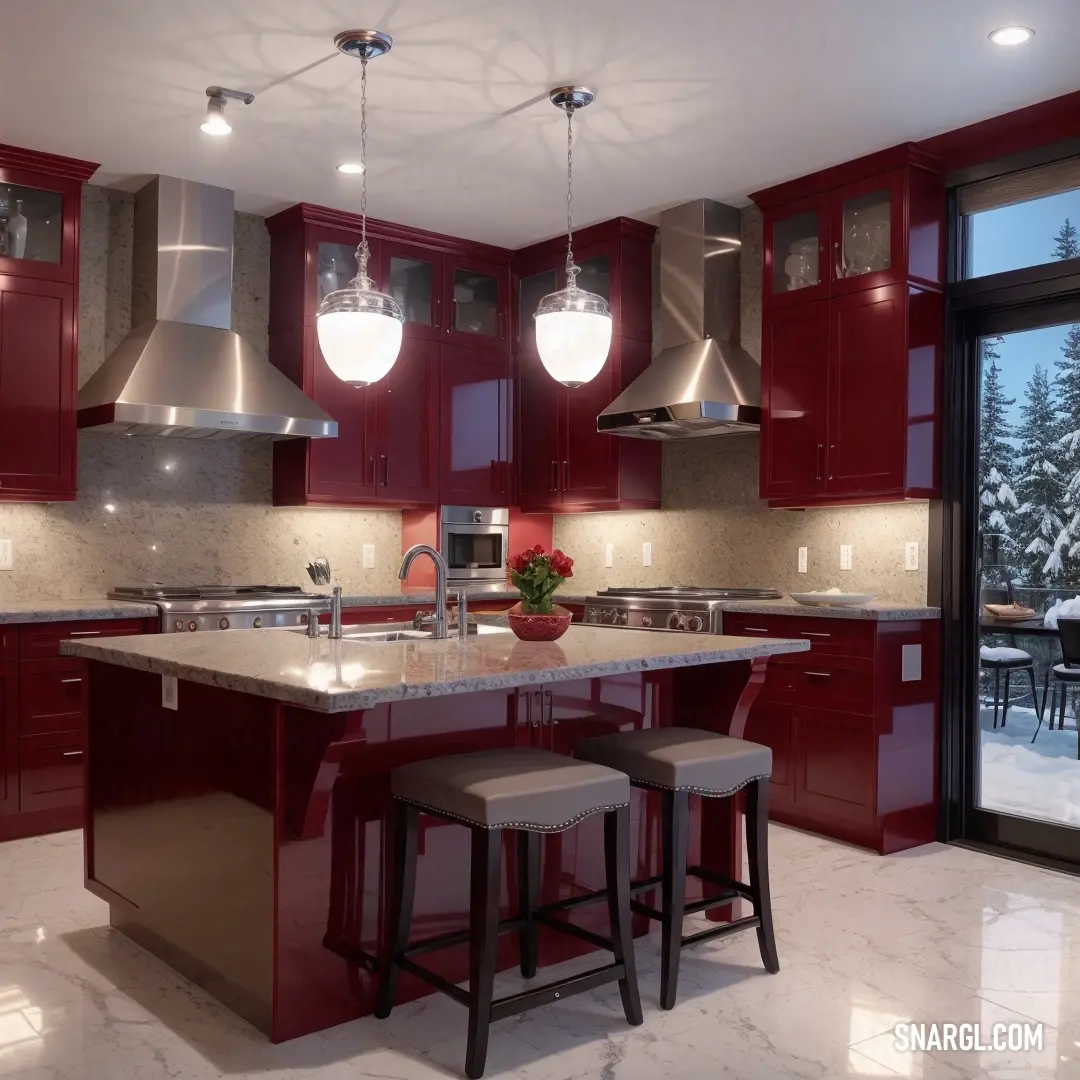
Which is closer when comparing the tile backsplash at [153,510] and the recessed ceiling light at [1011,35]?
the recessed ceiling light at [1011,35]

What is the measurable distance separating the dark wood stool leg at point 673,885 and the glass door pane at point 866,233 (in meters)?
2.71

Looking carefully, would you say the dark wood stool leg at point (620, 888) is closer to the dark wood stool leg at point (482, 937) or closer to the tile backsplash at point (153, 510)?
the dark wood stool leg at point (482, 937)

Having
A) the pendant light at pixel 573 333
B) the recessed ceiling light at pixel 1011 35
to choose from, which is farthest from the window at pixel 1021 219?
the pendant light at pixel 573 333

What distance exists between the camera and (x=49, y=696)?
4203mm

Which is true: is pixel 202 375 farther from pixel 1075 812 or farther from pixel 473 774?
pixel 1075 812

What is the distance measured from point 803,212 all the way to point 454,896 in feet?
11.2

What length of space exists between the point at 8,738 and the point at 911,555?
3.71 metres

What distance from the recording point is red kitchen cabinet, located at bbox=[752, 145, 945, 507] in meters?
4.31

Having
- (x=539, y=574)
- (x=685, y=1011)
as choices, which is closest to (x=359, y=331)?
(x=539, y=574)

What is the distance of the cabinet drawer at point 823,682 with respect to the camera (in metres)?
4.13

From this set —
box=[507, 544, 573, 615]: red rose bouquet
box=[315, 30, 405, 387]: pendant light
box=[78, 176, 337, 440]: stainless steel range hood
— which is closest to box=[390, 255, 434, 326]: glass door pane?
box=[78, 176, 337, 440]: stainless steel range hood

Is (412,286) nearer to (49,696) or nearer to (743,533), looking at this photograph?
(743,533)

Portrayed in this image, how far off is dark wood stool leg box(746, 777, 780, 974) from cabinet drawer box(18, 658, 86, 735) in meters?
2.65

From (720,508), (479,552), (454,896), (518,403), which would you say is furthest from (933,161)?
(454,896)
